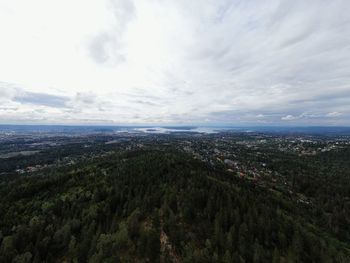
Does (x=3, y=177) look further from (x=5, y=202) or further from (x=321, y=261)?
(x=321, y=261)

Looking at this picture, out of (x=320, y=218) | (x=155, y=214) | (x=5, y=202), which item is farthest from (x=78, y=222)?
(x=320, y=218)

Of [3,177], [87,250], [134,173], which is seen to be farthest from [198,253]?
[3,177]

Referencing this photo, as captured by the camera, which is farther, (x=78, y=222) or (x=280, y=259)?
(x=78, y=222)

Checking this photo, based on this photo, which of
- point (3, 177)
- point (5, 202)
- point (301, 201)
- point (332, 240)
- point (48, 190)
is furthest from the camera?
point (3, 177)

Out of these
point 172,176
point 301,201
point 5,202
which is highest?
point 172,176

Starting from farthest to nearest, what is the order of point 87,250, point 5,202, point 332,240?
point 5,202 → point 332,240 → point 87,250

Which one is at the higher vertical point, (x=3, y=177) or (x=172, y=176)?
(x=172, y=176)

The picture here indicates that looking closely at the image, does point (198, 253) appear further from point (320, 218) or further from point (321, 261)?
point (320, 218)
